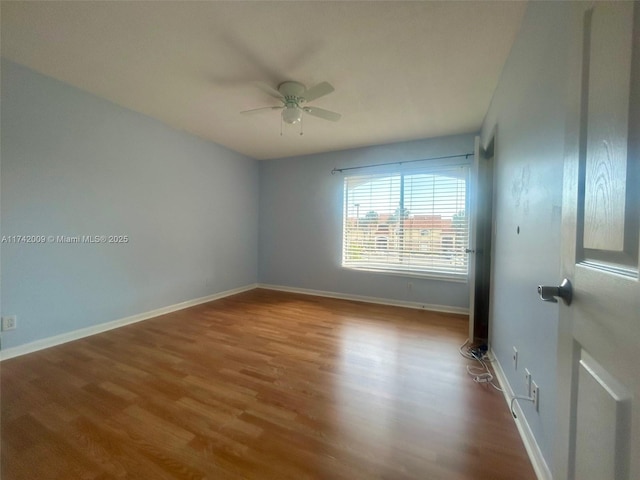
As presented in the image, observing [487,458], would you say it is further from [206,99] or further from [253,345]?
[206,99]

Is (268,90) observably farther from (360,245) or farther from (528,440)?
(528,440)

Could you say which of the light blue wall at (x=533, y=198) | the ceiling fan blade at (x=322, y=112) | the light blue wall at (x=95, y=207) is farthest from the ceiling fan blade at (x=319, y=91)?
the light blue wall at (x=95, y=207)

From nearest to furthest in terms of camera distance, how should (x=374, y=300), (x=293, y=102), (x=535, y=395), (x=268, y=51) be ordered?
(x=535, y=395)
(x=268, y=51)
(x=293, y=102)
(x=374, y=300)

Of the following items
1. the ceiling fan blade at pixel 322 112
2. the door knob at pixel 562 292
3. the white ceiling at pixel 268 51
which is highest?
the white ceiling at pixel 268 51

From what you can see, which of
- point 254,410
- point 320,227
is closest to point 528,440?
point 254,410

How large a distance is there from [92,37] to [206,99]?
934 millimetres

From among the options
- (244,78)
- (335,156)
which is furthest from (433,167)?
(244,78)

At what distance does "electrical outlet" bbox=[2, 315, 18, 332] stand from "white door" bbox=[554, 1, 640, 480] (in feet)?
11.8

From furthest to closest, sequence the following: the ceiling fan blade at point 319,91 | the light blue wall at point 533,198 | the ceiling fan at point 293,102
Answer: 1. the ceiling fan at point 293,102
2. the ceiling fan blade at point 319,91
3. the light blue wall at point 533,198

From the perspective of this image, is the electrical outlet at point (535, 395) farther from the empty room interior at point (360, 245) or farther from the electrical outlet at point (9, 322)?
the electrical outlet at point (9, 322)

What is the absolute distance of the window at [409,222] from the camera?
3488 mm

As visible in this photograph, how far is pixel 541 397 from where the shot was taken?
1167mm

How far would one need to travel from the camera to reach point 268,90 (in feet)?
7.97

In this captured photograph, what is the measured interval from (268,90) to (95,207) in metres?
2.20
